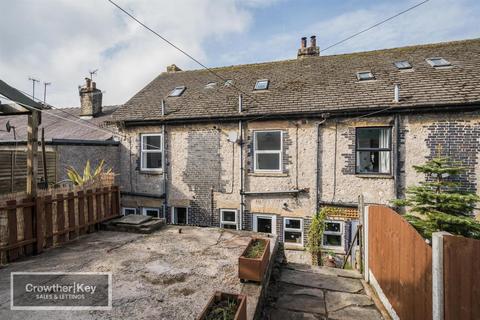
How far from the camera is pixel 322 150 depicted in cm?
920

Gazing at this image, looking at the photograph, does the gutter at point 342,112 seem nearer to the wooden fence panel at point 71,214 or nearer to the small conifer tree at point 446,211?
the small conifer tree at point 446,211

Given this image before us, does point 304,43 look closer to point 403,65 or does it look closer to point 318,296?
point 403,65

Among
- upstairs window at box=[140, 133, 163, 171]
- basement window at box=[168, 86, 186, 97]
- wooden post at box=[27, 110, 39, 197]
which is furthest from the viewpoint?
basement window at box=[168, 86, 186, 97]

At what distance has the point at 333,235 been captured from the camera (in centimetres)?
917

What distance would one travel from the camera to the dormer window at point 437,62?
32.2 feet

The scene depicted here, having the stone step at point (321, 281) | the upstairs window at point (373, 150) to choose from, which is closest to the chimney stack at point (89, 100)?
the upstairs window at point (373, 150)

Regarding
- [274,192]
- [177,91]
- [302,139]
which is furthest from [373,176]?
[177,91]

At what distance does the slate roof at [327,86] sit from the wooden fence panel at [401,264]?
5493 mm

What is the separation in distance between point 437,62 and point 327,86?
4410mm

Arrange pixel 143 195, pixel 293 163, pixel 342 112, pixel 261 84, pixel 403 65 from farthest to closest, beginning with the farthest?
pixel 261 84
pixel 143 195
pixel 403 65
pixel 293 163
pixel 342 112

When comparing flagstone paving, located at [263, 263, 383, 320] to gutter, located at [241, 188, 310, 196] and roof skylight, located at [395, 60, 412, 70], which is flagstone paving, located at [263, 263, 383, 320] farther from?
roof skylight, located at [395, 60, 412, 70]

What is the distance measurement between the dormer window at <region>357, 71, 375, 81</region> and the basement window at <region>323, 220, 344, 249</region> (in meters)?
5.75

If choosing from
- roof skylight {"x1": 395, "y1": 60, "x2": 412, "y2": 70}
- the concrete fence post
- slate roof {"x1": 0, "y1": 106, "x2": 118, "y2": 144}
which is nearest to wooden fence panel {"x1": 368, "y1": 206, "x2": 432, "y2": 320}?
the concrete fence post

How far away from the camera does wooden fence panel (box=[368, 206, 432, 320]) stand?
114 inches
